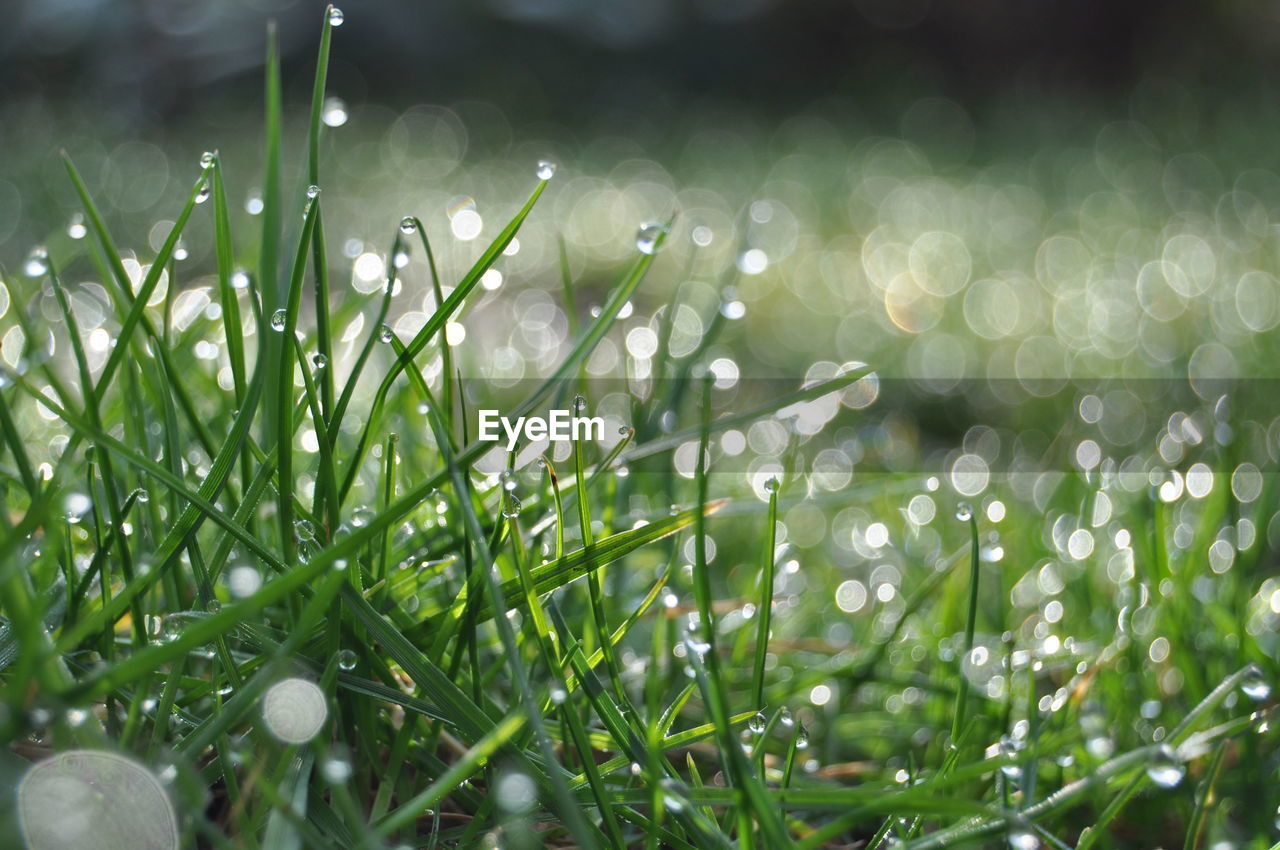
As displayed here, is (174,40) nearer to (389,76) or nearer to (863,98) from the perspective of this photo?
(389,76)

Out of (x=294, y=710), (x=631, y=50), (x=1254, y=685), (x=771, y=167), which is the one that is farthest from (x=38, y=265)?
(x=631, y=50)

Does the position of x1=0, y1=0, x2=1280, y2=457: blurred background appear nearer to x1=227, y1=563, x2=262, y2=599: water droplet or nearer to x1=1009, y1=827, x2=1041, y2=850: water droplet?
x1=227, y1=563, x2=262, y2=599: water droplet

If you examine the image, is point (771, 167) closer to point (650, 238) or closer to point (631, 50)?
point (631, 50)

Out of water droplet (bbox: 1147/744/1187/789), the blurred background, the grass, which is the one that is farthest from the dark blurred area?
water droplet (bbox: 1147/744/1187/789)

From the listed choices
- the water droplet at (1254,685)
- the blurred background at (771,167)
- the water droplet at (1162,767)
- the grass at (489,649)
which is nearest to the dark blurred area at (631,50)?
the blurred background at (771,167)

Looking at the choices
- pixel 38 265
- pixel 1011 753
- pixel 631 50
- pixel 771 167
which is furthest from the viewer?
pixel 631 50

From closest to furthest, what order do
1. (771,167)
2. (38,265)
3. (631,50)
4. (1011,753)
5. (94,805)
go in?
1. (94,805)
2. (1011,753)
3. (38,265)
4. (771,167)
5. (631,50)

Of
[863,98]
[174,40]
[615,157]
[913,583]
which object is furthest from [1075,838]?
[174,40]
